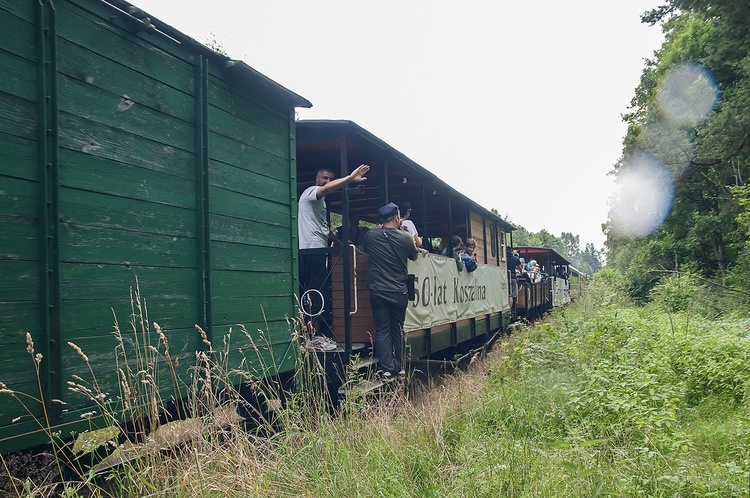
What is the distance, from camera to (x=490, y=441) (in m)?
3.77

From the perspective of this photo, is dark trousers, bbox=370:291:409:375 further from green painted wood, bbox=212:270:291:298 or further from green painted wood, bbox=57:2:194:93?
green painted wood, bbox=57:2:194:93

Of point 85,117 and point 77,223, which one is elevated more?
point 85,117

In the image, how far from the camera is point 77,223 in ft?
9.17

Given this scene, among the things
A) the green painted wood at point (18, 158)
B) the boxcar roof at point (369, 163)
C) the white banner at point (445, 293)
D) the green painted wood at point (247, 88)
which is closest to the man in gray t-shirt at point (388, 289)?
the white banner at point (445, 293)

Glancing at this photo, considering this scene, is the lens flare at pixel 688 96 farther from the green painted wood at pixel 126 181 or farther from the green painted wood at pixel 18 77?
the green painted wood at pixel 18 77

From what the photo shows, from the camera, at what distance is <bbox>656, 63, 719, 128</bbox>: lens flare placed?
21453mm

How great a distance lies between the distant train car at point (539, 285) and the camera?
53.8 ft

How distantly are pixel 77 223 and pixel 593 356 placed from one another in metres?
5.22

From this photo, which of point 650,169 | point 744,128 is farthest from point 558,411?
point 650,169

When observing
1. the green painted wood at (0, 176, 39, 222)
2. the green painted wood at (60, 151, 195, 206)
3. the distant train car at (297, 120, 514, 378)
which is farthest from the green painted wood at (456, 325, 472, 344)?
the green painted wood at (0, 176, 39, 222)

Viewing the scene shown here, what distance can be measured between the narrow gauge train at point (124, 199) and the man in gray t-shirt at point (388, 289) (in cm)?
49

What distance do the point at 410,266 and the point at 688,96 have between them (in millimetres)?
21573

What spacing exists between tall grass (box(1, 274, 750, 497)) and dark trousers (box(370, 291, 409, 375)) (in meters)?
0.73

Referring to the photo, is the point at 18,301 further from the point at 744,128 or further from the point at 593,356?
the point at 744,128
